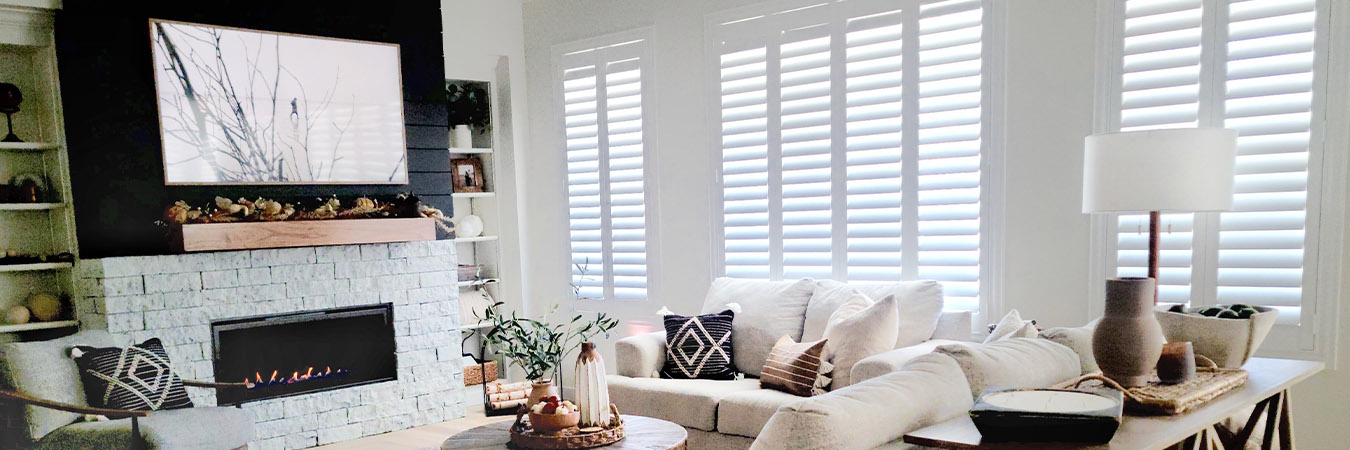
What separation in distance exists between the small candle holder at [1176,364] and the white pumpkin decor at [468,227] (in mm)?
4480

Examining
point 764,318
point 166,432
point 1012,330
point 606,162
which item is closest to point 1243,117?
point 1012,330

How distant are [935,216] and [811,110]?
34.6 inches

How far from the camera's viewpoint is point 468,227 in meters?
5.53

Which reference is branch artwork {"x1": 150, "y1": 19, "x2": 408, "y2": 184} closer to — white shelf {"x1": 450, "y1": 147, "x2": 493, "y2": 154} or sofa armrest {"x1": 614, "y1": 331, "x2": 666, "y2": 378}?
white shelf {"x1": 450, "y1": 147, "x2": 493, "y2": 154}

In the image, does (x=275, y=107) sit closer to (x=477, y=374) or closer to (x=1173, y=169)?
(x=477, y=374)

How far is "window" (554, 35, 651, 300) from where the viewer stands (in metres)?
5.02

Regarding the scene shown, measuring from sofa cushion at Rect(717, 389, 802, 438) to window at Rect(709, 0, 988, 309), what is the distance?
1.07 meters

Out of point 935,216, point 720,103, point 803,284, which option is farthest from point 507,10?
point 935,216

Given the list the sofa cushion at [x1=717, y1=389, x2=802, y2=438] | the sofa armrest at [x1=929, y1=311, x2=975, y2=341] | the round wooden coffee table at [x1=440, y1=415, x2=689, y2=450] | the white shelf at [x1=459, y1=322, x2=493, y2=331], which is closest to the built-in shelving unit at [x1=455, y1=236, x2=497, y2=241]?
the white shelf at [x1=459, y1=322, x2=493, y2=331]

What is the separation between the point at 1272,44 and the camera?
3006 millimetres

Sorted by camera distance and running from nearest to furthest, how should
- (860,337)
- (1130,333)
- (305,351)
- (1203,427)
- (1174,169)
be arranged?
(1203,427) < (1130,333) < (1174,169) < (860,337) < (305,351)

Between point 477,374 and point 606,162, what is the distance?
175cm

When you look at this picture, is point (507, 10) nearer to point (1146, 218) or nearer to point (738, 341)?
point (738, 341)

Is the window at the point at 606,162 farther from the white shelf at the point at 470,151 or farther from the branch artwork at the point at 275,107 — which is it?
the branch artwork at the point at 275,107
